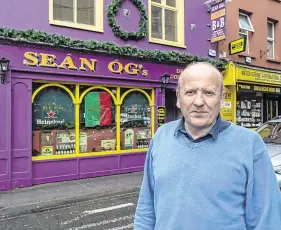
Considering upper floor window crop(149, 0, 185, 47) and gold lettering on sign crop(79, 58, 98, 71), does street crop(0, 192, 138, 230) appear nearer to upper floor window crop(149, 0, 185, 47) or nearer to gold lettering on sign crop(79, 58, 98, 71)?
gold lettering on sign crop(79, 58, 98, 71)

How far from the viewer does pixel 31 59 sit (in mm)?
8070

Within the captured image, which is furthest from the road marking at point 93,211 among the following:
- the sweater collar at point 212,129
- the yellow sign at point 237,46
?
the yellow sign at point 237,46

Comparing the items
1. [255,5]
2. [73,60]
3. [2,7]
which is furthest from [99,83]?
[255,5]

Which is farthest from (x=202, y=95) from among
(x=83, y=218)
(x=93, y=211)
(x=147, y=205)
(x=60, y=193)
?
(x=60, y=193)

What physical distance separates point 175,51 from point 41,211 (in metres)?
6.76

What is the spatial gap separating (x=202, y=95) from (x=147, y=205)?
748 mm

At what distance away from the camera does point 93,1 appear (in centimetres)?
951

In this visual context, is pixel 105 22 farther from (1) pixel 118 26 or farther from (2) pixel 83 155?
(2) pixel 83 155

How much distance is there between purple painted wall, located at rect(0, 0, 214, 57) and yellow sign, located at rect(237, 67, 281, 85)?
1629 mm

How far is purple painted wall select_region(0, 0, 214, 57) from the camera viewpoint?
803 centimetres

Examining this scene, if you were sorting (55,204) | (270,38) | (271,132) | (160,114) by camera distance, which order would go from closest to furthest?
(55,204)
(271,132)
(160,114)
(270,38)

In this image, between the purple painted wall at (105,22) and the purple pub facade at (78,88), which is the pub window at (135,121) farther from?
the purple painted wall at (105,22)

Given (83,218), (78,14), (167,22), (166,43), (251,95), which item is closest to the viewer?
(83,218)

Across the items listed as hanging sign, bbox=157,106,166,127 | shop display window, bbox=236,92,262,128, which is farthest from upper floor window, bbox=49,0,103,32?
shop display window, bbox=236,92,262,128
